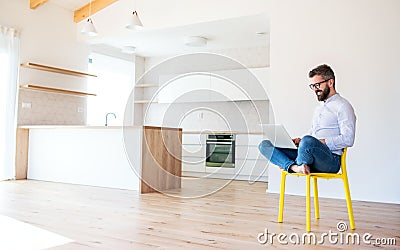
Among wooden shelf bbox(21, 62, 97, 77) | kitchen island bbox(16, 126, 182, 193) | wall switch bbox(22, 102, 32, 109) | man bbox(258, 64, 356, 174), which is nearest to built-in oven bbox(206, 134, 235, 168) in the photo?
kitchen island bbox(16, 126, 182, 193)

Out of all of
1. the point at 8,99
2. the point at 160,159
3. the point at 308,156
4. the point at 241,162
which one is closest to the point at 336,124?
the point at 308,156

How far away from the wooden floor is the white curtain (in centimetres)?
118

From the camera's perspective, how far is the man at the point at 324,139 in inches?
97.5

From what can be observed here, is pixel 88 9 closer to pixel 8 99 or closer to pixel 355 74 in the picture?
pixel 8 99

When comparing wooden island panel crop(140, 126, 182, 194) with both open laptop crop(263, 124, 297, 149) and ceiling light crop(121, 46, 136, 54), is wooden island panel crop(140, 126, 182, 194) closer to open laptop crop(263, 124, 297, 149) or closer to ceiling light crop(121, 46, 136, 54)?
open laptop crop(263, 124, 297, 149)

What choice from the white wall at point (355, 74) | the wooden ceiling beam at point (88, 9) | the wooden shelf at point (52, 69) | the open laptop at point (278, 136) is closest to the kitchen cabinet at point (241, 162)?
the white wall at point (355, 74)

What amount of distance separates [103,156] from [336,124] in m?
3.00

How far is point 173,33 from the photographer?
237 inches

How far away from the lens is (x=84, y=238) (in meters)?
2.26

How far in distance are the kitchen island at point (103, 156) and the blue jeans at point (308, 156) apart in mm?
1963

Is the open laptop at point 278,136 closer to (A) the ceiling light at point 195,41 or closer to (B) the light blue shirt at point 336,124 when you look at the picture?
(B) the light blue shirt at point 336,124

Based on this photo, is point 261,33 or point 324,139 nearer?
point 324,139

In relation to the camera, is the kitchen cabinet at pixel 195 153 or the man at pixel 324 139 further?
the kitchen cabinet at pixel 195 153

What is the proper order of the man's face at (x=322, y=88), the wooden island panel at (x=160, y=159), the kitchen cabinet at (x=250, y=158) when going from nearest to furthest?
the man's face at (x=322, y=88)
the wooden island panel at (x=160, y=159)
the kitchen cabinet at (x=250, y=158)
